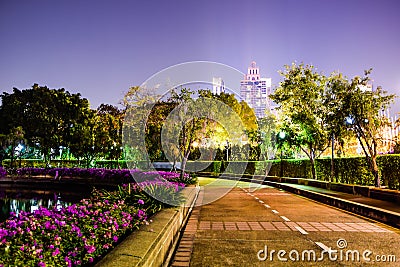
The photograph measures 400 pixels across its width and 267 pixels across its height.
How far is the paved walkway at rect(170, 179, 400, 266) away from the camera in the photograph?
7.37 meters

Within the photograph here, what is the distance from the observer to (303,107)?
31.4 meters

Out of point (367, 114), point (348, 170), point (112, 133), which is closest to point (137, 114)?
point (112, 133)

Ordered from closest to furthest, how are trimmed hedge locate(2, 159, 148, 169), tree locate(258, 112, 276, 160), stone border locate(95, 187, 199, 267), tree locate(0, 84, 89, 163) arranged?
1. stone border locate(95, 187, 199, 267)
2. tree locate(0, 84, 89, 163)
3. trimmed hedge locate(2, 159, 148, 169)
4. tree locate(258, 112, 276, 160)

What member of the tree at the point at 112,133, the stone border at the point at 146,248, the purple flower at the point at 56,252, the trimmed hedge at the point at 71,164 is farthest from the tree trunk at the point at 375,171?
the trimmed hedge at the point at 71,164

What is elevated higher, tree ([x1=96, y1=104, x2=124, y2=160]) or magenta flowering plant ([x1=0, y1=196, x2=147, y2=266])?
tree ([x1=96, y1=104, x2=124, y2=160])

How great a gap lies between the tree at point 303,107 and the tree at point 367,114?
313 inches

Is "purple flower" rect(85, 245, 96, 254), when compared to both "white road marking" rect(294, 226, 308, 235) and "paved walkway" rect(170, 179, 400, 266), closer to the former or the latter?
"paved walkway" rect(170, 179, 400, 266)

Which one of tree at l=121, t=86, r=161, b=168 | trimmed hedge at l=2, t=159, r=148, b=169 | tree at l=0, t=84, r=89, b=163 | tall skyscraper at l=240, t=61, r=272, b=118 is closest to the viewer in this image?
tree at l=121, t=86, r=161, b=168

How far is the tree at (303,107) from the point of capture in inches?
1205

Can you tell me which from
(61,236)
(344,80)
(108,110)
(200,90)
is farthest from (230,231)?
(108,110)

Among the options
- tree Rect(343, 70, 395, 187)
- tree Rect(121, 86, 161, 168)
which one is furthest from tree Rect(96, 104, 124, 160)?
tree Rect(343, 70, 395, 187)

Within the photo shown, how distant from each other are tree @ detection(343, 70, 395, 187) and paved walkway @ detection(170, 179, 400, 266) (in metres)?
8.35

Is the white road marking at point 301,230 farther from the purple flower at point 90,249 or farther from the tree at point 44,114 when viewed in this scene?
the tree at point 44,114

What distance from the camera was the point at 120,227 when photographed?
23.1 feet
